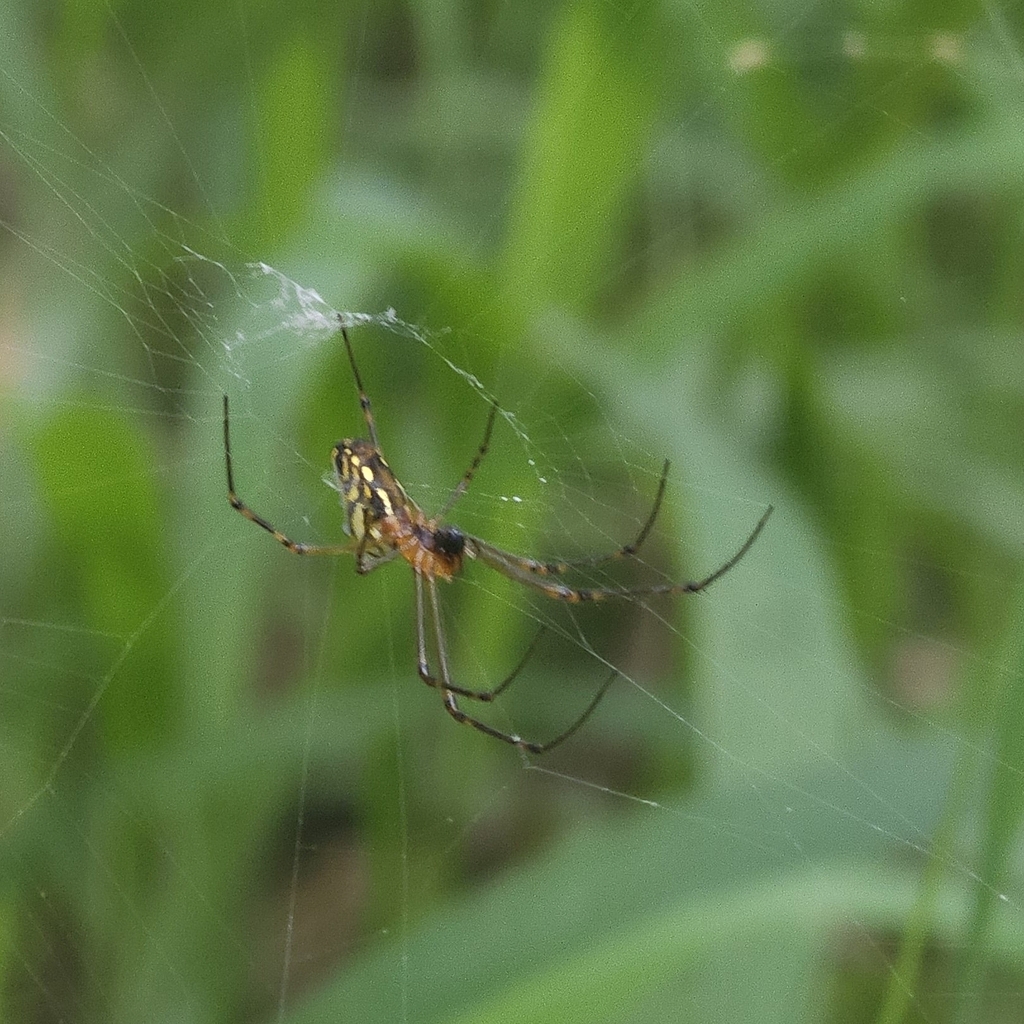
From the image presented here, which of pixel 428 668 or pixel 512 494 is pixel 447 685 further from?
pixel 512 494

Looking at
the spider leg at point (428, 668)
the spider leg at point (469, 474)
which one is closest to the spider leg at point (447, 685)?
the spider leg at point (428, 668)

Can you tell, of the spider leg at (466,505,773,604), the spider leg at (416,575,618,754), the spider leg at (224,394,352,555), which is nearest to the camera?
the spider leg at (224,394,352,555)

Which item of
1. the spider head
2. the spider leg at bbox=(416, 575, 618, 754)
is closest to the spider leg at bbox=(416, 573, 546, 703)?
the spider leg at bbox=(416, 575, 618, 754)

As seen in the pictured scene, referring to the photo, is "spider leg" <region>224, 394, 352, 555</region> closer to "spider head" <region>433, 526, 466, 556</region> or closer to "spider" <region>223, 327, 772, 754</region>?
"spider" <region>223, 327, 772, 754</region>

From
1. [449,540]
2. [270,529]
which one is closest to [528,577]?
[449,540]

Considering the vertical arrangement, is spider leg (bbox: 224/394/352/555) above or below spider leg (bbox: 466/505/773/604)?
below

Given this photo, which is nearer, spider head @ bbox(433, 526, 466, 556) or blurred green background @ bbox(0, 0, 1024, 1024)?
blurred green background @ bbox(0, 0, 1024, 1024)

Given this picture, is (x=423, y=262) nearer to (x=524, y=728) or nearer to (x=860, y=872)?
(x=524, y=728)

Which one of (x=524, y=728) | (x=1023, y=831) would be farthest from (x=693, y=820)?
(x=524, y=728)
